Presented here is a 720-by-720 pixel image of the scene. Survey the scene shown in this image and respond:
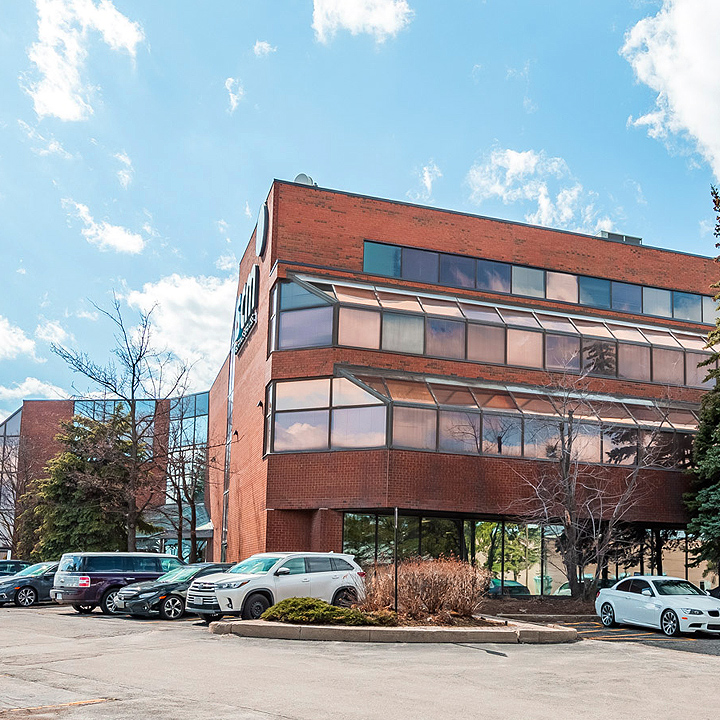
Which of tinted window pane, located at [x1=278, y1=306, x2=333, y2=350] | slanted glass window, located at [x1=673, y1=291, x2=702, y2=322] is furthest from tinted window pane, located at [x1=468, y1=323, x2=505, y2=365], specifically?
slanted glass window, located at [x1=673, y1=291, x2=702, y2=322]

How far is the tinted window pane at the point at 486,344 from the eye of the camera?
30.7 meters

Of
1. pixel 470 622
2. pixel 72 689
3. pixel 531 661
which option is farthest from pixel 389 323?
pixel 72 689

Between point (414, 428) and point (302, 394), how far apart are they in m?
4.07

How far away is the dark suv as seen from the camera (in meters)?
24.7

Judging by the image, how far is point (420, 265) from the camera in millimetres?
32875

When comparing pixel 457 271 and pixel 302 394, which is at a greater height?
pixel 457 271

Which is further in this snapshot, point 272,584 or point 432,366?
point 432,366

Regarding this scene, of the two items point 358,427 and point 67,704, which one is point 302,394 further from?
point 67,704

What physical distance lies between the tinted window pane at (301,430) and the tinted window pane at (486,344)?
6062 mm

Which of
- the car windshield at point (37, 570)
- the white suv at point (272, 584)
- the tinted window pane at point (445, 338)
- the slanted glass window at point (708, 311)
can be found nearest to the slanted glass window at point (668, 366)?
the slanted glass window at point (708, 311)

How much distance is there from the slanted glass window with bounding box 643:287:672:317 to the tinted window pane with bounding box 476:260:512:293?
21.4 feet

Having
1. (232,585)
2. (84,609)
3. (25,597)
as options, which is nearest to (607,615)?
(232,585)

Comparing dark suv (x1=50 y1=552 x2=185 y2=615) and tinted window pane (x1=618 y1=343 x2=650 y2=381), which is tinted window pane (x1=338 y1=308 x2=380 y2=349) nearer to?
dark suv (x1=50 y1=552 x2=185 y2=615)

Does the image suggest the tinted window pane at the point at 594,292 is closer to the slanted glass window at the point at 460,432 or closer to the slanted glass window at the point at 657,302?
the slanted glass window at the point at 657,302
